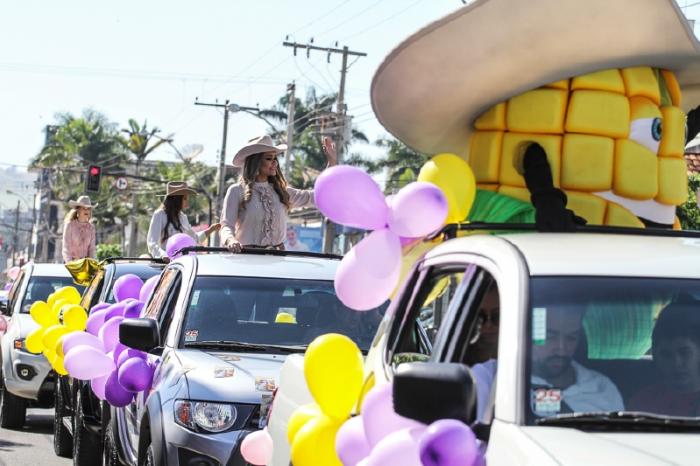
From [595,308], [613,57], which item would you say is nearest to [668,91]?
[613,57]

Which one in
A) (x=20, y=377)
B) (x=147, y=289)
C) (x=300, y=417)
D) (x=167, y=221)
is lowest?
(x=20, y=377)

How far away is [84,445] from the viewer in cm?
989

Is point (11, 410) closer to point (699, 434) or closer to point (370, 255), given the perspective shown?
point (370, 255)

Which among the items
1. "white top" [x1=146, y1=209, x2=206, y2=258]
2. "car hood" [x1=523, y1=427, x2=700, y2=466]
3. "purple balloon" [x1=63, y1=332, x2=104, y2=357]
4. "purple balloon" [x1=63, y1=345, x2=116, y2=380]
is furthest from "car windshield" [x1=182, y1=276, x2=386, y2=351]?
"white top" [x1=146, y1=209, x2=206, y2=258]

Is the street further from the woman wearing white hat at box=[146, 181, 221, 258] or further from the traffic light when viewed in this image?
the traffic light

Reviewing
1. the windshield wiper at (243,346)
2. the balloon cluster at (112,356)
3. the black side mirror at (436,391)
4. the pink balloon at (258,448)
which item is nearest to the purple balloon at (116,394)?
the balloon cluster at (112,356)

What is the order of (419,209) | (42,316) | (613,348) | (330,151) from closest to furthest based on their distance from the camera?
(613,348) < (419,209) < (330,151) < (42,316)

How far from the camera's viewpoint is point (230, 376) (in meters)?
6.93

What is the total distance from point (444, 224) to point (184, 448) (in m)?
2.26

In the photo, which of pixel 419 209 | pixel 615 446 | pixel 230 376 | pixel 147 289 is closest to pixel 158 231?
pixel 147 289

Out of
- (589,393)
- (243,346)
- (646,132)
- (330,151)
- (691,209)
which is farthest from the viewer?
(691,209)

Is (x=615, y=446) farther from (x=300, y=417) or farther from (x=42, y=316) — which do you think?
(x=42, y=316)

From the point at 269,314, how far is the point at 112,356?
142cm

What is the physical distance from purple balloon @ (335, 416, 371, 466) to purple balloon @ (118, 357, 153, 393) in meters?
3.26
